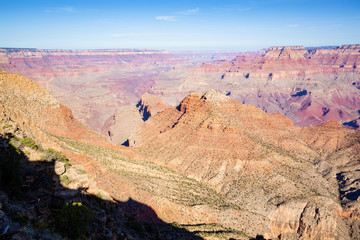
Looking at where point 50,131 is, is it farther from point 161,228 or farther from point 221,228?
point 221,228

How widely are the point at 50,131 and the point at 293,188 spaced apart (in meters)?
62.4

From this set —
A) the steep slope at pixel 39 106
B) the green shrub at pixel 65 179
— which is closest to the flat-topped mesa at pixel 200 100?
the steep slope at pixel 39 106

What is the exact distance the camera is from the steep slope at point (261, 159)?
5194 cm

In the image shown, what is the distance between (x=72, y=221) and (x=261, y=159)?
55853 millimetres

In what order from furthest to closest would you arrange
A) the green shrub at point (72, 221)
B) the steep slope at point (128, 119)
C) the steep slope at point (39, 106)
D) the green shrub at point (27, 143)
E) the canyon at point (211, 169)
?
the steep slope at point (128, 119), the steep slope at point (39, 106), the canyon at point (211, 169), the green shrub at point (27, 143), the green shrub at point (72, 221)

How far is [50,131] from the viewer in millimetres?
61656

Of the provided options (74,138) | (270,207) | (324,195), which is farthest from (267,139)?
→ (74,138)

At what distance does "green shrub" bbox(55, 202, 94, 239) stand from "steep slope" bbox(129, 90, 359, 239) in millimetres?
36252

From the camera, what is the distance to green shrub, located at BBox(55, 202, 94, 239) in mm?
15930

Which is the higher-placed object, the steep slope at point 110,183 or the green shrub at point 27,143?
the green shrub at point 27,143

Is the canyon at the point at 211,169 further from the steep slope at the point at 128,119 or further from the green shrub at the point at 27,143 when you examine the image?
the steep slope at the point at 128,119

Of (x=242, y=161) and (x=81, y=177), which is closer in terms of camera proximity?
(x=81, y=177)

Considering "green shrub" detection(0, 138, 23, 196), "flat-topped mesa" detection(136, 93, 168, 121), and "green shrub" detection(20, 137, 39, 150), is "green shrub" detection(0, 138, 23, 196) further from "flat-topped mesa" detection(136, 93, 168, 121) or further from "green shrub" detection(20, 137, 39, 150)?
"flat-topped mesa" detection(136, 93, 168, 121)

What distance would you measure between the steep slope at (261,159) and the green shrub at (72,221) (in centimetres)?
3625
